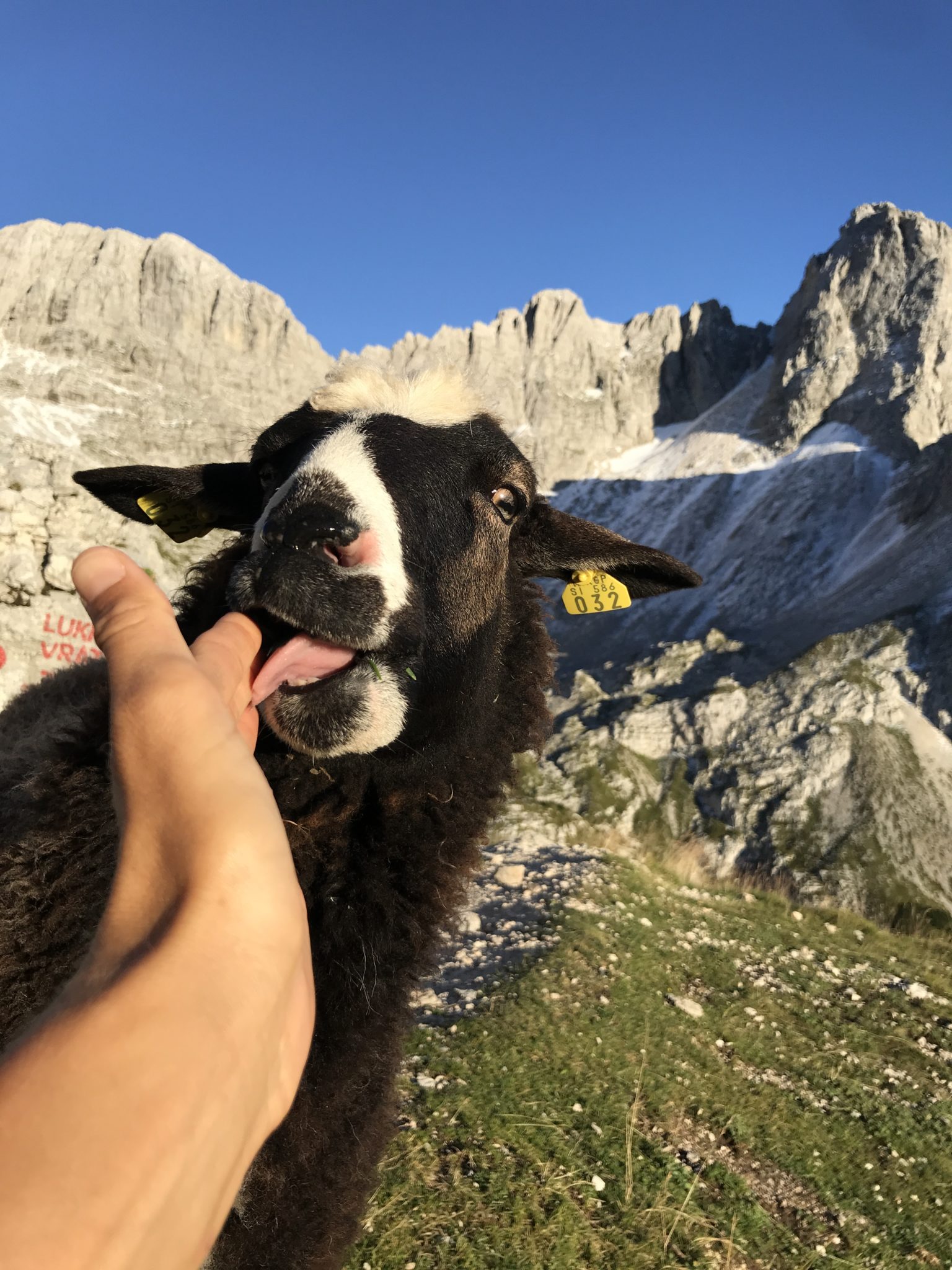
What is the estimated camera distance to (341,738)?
2.84 metres

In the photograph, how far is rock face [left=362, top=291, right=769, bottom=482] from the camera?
10525 cm

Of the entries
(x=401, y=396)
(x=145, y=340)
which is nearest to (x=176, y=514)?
(x=401, y=396)

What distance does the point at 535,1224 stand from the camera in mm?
4570

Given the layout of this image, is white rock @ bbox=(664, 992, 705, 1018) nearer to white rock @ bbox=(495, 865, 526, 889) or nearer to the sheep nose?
white rock @ bbox=(495, 865, 526, 889)

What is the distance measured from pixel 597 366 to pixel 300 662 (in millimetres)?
120370

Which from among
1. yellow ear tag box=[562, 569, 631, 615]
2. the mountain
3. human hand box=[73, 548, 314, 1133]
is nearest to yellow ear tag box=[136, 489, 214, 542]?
the mountain

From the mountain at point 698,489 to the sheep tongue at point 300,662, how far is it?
7.78ft

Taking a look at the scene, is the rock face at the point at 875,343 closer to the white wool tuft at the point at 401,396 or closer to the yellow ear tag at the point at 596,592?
the yellow ear tag at the point at 596,592

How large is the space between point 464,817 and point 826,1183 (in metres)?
5.22

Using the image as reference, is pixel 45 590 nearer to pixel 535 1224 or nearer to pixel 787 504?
pixel 535 1224

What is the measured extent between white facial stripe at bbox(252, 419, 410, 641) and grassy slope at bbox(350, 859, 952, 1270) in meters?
3.90

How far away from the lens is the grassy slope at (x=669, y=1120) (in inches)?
183

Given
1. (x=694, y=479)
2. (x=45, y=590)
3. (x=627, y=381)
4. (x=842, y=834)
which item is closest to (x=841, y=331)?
(x=694, y=479)

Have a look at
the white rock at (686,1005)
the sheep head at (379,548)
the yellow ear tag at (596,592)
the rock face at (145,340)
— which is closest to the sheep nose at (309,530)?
the sheep head at (379,548)
